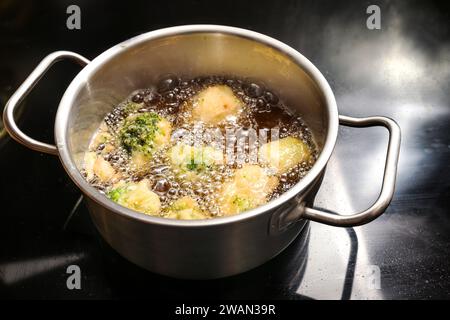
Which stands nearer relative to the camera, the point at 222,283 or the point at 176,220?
the point at 176,220

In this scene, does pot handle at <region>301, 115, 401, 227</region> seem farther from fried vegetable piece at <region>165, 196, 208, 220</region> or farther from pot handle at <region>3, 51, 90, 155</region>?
pot handle at <region>3, 51, 90, 155</region>

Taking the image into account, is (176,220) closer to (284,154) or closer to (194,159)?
(194,159)

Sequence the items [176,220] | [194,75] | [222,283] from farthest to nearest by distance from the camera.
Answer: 1. [194,75]
2. [222,283]
3. [176,220]

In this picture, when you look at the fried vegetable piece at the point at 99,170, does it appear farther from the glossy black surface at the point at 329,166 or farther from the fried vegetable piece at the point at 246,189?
the fried vegetable piece at the point at 246,189

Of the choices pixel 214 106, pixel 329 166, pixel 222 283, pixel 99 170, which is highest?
pixel 214 106

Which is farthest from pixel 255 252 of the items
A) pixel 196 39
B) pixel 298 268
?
pixel 196 39

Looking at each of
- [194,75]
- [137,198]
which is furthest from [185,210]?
[194,75]

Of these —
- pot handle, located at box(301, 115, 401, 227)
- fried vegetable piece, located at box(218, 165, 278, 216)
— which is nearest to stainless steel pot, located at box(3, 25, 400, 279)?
pot handle, located at box(301, 115, 401, 227)
